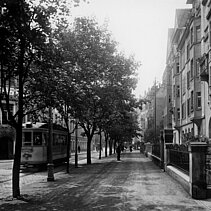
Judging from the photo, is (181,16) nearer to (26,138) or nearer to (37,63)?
(26,138)

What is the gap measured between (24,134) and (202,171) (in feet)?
53.5

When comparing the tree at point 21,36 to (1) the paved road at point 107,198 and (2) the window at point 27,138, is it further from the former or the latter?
(2) the window at point 27,138

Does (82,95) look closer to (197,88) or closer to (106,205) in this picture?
(106,205)

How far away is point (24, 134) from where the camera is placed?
83.6 feet

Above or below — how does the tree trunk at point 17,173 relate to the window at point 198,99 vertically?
below

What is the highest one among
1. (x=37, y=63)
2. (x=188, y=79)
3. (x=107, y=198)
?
(x=188, y=79)

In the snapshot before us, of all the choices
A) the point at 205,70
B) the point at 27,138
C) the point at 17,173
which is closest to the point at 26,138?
the point at 27,138

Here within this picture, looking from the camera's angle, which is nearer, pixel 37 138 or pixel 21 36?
pixel 21 36

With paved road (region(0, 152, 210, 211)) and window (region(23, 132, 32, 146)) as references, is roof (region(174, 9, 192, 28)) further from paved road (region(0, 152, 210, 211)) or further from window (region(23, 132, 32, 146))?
paved road (region(0, 152, 210, 211))

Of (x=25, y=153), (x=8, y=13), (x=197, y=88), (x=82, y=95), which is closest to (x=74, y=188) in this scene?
(x=82, y=95)

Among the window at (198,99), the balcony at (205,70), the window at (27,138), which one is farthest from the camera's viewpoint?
the window at (198,99)

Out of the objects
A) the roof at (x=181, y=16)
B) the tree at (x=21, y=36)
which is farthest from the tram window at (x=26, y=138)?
the roof at (x=181, y=16)

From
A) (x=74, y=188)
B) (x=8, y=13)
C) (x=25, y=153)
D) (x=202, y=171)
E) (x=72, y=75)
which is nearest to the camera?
(x=8, y=13)

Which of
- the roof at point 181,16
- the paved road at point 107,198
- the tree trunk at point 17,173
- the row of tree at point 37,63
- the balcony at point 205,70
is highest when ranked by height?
the roof at point 181,16
